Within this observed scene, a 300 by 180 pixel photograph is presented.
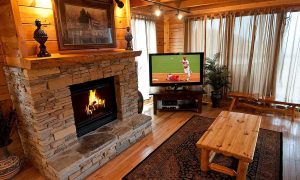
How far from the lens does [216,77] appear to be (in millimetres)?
4105

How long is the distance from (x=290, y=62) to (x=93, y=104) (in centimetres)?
378

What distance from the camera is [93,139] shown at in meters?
2.58

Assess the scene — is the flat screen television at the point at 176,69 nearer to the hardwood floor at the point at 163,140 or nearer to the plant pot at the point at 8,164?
the hardwood floor at the point at 163,140

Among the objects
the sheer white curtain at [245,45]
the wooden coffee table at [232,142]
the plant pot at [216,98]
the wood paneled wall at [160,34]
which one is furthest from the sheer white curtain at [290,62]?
the wood paneled wall at [160,34]

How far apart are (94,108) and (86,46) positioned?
954 millimetres

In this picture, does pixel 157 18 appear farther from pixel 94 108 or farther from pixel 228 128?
pixel 228 128

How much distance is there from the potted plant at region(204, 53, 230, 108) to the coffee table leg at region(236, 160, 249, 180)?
8.01 feet

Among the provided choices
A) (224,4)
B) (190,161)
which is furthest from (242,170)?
(224,4)

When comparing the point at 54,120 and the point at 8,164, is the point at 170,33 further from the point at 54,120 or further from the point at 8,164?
the point at 8,164

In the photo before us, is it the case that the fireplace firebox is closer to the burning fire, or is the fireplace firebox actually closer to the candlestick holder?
the burning fire

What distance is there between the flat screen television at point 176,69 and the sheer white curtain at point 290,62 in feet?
5.13

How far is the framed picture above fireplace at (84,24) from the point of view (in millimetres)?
2244

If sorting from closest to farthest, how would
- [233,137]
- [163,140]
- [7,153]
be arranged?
1. [233,137]
2. [7,153]
3. [163,140]

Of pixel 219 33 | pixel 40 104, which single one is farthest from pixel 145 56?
pixel 40 104
